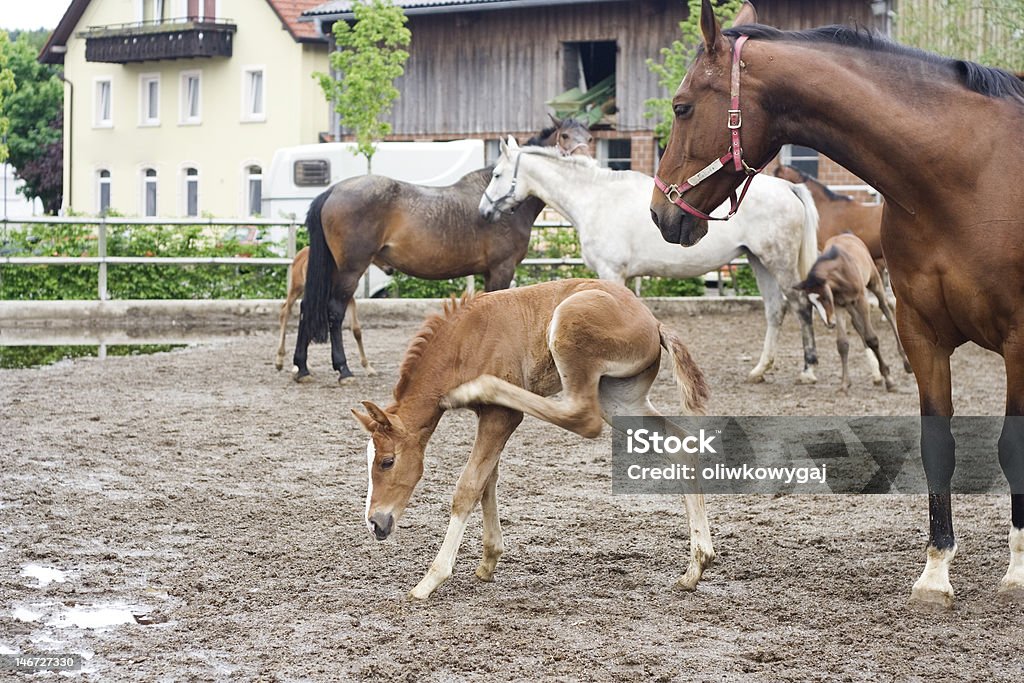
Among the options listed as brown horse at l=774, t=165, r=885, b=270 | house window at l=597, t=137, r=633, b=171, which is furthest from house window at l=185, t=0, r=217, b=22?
brown horse at l=774, t=165, r=885, b=270

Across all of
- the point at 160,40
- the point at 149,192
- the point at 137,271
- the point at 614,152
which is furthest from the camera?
the point at 149,192

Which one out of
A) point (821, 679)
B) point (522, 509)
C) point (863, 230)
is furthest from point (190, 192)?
point (821, 679)

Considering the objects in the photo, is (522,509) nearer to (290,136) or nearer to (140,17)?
(290,136)

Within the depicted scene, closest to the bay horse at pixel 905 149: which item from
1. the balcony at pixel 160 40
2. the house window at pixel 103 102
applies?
the balcony at pixel 160 40

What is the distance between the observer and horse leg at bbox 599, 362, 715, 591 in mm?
4953

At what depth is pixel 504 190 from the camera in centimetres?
1164

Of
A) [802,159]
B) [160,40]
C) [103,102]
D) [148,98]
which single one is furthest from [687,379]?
[103,102]

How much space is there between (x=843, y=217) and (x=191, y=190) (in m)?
27.0

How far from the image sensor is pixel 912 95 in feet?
15.2

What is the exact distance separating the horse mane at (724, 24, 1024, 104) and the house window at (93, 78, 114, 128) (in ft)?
129

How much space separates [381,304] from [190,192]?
22771mm

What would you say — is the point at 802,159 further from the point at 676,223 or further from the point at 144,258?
the point at 676,223

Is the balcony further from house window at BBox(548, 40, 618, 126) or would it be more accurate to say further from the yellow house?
house window at BBox(548, 40, 618, 126)

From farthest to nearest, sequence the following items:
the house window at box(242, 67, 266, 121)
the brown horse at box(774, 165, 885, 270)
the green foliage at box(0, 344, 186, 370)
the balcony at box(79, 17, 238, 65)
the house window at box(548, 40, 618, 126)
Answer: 1. the house window at box(242, 67, 266, 121)
2. the balcony at box(79, 17, 238, 65)
3. the house window at box(548, 40, 618, 126)
4. the brown horse at box(774, 165, 885, 270)
5. the green foliage at box(0, 344, 186, 370)
